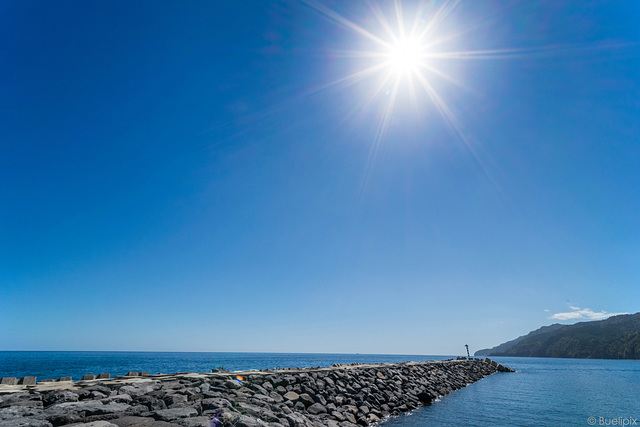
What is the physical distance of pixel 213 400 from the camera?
11844 mm

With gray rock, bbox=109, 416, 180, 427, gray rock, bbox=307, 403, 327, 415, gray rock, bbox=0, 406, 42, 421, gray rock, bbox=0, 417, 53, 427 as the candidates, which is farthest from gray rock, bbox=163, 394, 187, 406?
gray rock, bbox=307, 403, 327, 415

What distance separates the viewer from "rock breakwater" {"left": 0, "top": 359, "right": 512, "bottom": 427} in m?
8.68

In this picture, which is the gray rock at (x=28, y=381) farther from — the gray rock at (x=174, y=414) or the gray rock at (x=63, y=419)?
the gray rock at (x=174, y=414)

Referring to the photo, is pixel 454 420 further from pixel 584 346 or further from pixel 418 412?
pixel 584 346

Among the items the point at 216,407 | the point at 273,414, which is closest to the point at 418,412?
the point at 273,414

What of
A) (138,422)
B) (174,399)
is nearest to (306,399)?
(174,399)

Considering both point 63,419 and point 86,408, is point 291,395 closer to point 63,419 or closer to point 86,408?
point 86,408

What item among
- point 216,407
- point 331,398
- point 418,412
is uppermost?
point 216,407

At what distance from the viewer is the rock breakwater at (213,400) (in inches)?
342

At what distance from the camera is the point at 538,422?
819 inches

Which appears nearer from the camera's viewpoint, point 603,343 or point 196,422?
point 196,422

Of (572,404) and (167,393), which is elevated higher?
(167,393)

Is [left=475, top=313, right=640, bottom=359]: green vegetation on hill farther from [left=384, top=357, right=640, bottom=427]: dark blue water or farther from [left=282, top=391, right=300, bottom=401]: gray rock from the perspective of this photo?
[left=282, top=391, right=300, bottom=401]: gray rock

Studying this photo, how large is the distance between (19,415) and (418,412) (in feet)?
77.4
